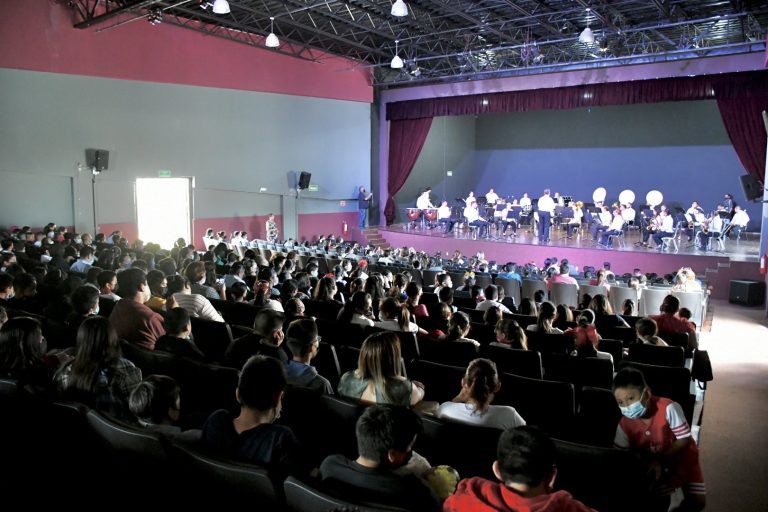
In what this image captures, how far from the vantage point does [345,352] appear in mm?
4480

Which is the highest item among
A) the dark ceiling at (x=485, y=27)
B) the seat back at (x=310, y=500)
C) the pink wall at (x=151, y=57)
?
the dark ceiling at (x=485, y=27)

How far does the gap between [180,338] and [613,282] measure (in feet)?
25.0

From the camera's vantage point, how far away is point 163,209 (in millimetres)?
15125

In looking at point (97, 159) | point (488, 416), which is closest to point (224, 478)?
point (488, 416)

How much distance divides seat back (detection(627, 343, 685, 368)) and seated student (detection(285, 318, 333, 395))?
2.65m

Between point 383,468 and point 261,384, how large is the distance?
0.69 metres

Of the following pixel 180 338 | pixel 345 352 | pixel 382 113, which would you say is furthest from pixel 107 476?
pixel 382 113

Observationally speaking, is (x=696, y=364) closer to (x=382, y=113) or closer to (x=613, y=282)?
(x=613, y=282)

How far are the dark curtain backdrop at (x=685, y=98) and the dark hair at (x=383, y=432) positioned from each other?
14129mm

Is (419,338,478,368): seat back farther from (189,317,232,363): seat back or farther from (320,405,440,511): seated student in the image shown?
(320,405,440,511): seated student

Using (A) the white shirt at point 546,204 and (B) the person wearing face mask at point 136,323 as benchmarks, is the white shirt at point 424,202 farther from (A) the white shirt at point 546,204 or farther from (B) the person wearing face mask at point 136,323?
(B) the person wearing face mask at point 136,323

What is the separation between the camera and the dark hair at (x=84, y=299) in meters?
4.63

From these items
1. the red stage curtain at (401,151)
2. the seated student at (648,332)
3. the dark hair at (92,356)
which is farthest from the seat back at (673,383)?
the red stage curtain at (401,151)

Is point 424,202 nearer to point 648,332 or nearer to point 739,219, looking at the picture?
point 739,219
